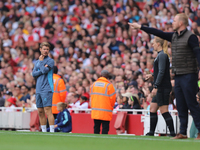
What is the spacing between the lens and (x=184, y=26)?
6230 millimetres

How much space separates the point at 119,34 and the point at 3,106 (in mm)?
5271

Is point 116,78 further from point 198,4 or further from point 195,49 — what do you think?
point 195,49

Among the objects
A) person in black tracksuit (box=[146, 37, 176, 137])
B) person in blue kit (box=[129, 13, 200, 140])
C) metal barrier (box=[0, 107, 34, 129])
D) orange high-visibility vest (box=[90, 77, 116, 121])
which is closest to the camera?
person in blue kit (box=[129, 13, 200, 140])

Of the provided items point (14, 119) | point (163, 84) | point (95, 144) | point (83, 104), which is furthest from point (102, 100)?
point (14, 119)

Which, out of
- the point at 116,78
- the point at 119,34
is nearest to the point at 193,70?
the point at 116,78

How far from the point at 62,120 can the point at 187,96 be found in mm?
4685

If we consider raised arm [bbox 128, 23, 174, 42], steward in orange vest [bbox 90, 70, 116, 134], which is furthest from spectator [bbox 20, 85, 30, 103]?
raised arm [bbox 128, 23, 174, 42]

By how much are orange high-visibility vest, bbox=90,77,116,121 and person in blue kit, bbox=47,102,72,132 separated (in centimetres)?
88

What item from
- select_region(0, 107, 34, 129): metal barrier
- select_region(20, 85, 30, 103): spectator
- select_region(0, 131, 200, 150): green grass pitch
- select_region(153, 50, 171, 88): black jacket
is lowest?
select_region(0, 107, 34, 129): metal barrier

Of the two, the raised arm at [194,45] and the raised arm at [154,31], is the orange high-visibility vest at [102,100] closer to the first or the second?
the raised arm at [154,31]

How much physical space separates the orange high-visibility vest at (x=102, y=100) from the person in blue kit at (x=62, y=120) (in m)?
0.88

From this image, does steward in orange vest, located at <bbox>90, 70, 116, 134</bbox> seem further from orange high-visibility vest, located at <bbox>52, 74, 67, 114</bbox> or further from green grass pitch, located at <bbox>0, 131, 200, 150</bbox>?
green grass pitch, located at <bbox>0, 131, 200, 150</bbox>

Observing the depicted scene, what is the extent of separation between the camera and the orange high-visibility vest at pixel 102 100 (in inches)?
372

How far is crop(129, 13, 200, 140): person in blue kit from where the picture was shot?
6074 mm
